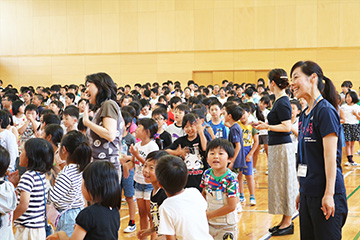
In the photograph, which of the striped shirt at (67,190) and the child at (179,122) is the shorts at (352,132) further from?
the striped shirt at (67,190)

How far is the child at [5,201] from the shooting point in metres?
3.31

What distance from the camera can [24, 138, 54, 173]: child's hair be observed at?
141 inches

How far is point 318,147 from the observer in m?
3.10

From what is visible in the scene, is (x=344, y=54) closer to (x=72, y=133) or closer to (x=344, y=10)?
(x=344, y=10)

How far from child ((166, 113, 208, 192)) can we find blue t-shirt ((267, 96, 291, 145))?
803 mm

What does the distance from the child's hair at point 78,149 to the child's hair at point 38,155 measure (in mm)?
238

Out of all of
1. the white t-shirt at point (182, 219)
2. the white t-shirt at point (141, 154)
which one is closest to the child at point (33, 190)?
the white t-shirt at point (182, 219)

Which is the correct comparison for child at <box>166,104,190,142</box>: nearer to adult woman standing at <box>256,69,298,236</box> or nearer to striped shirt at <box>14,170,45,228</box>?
adult woman standing at <box>256,69,298,236</box>

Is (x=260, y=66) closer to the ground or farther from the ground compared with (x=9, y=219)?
farther from the ground

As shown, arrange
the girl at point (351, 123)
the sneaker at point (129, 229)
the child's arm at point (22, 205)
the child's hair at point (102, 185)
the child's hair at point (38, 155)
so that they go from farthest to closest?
1. the girl at point (351, 123)
2. the sneaker at point (129, 229)
3. the child's hair at point (38, 155)
4. the child's arm at point (22, 205)
5. the child's hair at point (102, 185)

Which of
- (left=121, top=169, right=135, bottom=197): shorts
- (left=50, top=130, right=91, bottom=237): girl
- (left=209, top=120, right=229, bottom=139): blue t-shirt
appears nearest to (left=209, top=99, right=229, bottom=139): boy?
(left=209, top=120, right=229, bottom=139): blue t-shirt

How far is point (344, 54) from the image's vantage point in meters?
18.8

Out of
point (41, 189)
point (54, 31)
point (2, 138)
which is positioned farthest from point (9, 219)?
point (54, 31)

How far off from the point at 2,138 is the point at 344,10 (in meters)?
16.5
